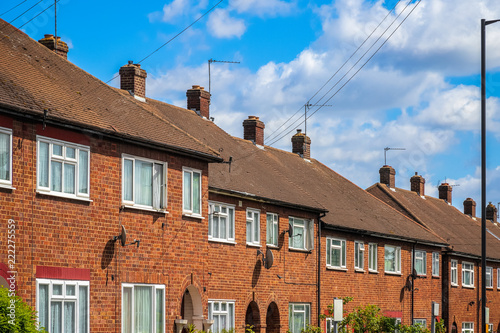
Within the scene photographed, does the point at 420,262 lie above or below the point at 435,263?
above

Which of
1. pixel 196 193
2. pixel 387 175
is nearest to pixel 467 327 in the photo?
pixel 387 175

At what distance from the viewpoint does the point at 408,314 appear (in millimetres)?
42969

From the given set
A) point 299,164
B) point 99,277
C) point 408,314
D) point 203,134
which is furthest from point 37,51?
point 408,314

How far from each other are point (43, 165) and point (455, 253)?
32.7 meters

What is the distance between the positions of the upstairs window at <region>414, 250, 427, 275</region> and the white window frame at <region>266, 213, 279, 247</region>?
528 inches

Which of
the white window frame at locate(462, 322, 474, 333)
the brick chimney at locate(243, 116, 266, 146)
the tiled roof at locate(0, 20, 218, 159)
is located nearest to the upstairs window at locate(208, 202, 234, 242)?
the tiled roof at locate(0, 20, 218, 159)

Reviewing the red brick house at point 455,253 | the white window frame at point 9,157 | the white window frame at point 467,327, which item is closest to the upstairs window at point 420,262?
the red brick house at point 455,253

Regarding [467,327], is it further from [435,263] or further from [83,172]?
[83,172]

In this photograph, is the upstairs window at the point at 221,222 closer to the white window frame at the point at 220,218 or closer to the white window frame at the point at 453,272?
the white window frame at the point at 220,218

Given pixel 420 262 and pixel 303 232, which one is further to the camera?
pixel 420 262

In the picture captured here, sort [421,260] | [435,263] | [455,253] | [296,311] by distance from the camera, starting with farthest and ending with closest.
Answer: [455,253]
[435,263]
[421,260]
[296,311]

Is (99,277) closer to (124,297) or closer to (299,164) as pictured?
(124,297)

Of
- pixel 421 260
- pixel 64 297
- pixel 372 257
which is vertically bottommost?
pixel 64 297

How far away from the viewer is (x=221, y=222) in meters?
30.0
